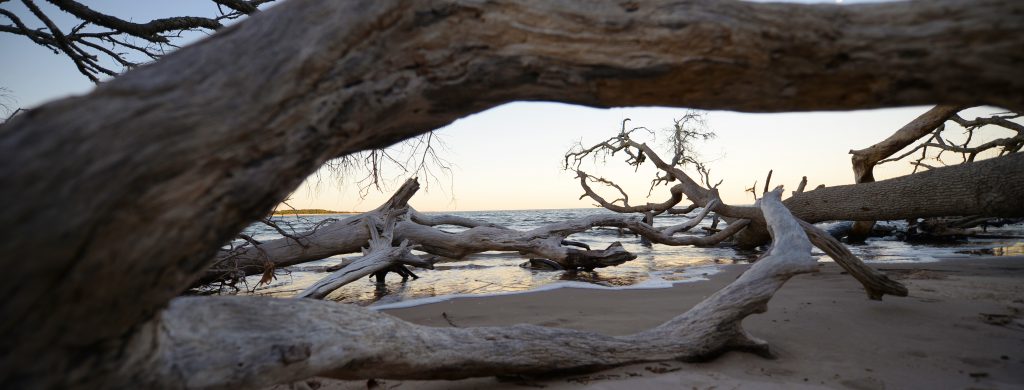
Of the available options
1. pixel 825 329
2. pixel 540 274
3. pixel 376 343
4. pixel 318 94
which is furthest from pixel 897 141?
pixel 318 94

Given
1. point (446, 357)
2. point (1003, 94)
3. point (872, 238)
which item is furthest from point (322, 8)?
point (872, 238)

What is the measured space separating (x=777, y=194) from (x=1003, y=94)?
3952mm

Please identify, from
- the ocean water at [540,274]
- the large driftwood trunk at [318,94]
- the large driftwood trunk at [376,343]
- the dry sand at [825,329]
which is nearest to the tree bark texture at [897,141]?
the ocean water at [540,274]

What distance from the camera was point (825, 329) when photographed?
3.60m

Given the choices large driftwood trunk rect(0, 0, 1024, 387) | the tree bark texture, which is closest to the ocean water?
the tree bark texture

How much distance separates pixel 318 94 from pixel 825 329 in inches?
144

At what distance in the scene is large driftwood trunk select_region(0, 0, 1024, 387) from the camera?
1011mm

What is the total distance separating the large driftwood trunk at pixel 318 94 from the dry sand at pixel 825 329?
4.86 ft

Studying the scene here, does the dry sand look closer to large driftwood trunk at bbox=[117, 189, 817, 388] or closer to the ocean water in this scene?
large driftwood trunk at bbox=[117, 189, 817, 388]

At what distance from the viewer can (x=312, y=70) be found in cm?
132

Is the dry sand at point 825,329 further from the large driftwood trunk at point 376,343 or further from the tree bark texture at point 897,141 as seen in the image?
the tree bark texture at point 897,141

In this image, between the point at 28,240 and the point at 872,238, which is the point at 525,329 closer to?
the point at 28,240

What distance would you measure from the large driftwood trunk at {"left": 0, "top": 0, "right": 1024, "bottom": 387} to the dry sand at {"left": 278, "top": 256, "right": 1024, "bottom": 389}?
4.86 feet

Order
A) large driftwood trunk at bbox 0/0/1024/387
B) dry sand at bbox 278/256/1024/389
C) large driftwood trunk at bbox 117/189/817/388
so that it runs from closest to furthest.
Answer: large driftwood trunk at bbox 0/0/1024/387 → large driftwood trunk at bbox 117/189/817/388 → dry sand at bbox 278/256/1024/389
